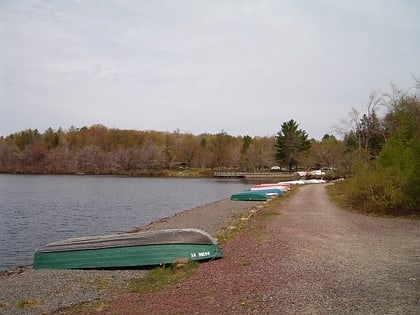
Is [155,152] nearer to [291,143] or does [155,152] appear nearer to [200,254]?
[291,143]

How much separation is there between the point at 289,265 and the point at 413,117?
17354 millimetres

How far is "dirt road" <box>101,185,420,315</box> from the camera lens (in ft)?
25.4

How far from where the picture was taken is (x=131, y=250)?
12.6 meters

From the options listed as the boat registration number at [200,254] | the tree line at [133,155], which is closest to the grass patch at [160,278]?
the boat registration number at [200,254]

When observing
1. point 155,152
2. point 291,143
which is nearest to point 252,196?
point 291,143

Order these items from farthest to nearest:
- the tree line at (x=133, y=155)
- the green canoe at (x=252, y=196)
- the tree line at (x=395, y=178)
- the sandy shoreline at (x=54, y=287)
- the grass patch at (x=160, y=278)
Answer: the tree line at (x=133, y=155)
the green canoe at (x=252, y=196)
the tree line at (x=395, y=178)
the grass patch at (x=160, y=278)
the sandy shoreline at (x=54, y=287)

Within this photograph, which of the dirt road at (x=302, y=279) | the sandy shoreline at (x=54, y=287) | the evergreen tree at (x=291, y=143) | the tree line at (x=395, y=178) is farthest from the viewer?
the evergreen tree at (x=291, y=143)

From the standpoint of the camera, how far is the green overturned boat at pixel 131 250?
39.9 ft

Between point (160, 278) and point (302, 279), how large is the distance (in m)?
3.44

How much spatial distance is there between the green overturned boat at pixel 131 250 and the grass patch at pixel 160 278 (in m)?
0.39

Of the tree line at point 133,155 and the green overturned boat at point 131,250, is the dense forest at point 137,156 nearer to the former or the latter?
the tree line at point 133,155

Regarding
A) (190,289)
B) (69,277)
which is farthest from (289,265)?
(69,277)

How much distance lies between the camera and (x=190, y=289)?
30.3 ft

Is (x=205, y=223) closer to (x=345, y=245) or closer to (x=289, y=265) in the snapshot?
(x=345, y=245)
